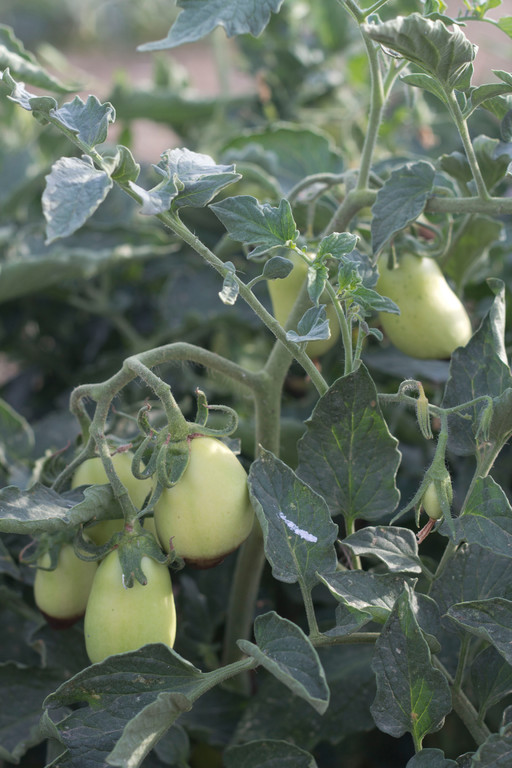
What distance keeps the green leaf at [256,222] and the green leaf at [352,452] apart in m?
0.10

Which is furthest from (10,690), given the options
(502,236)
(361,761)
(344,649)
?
(502,236)

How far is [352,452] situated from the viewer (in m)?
0.53

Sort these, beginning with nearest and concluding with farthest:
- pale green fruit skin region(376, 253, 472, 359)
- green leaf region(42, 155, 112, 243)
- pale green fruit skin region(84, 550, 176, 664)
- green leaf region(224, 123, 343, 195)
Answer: green leaf region(42, 155, 112, 243), pale green fruit skin region(84, 550, 176, 664), pale green fruit skin region(376, 253, 472, 359), green leaf region(224, 123, 343, 195)

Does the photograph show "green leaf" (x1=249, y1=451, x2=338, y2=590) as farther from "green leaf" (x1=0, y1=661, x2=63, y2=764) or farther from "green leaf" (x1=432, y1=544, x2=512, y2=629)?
"green leaf" (x1=0, y1=661, x2=63, y2=764)

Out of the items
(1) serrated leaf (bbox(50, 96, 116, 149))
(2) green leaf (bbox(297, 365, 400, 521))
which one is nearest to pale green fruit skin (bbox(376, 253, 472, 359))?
(2) green leaf (bbox(297, 365, 400, 521))

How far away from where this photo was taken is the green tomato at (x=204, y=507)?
0.50 meters

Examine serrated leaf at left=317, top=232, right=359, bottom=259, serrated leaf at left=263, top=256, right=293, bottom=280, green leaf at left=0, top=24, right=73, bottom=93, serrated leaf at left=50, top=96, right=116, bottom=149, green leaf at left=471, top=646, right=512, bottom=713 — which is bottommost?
green leaf at left=471, top=646, right=512, bottom=713

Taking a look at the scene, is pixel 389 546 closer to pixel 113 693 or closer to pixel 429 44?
pixel 113 693

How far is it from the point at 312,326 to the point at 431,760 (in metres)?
0.26

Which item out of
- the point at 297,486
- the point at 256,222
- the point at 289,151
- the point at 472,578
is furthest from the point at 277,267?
the point at 289,151

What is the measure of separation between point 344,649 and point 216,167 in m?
0.42

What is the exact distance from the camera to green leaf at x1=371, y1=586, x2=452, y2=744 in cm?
46

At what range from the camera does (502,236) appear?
2.25 ft

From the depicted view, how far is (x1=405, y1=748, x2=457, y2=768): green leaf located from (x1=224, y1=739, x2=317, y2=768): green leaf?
84 millimetres
